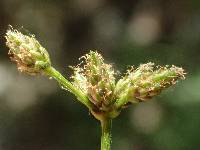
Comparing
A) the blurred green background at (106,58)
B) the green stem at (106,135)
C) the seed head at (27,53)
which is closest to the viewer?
the green stem at (106,135)

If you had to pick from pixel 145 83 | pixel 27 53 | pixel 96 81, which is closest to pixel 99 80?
pixel 96 81

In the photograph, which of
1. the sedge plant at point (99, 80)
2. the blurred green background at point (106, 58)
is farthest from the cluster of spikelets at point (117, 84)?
the blurred green background at point (106, 58)

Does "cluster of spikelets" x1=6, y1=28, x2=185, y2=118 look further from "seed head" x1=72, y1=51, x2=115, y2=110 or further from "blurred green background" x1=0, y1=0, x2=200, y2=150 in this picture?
"blurred green background" x1=0, y1=0, x2=200, y2=150

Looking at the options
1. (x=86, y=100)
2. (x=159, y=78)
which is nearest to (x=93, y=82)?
(x=86, y=100)

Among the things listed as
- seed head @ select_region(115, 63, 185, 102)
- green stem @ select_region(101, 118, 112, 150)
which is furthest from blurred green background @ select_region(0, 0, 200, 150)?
green stem @ select_region(101, 118, 112, 150)

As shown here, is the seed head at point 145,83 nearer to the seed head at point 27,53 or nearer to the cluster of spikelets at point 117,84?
the cluster of spikelets at point 117,84

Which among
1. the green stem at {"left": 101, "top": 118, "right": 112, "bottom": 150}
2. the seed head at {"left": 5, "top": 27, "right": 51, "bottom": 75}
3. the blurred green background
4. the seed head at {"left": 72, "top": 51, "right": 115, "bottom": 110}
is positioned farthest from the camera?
the blurred green background
